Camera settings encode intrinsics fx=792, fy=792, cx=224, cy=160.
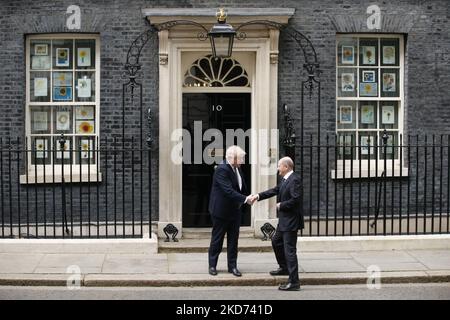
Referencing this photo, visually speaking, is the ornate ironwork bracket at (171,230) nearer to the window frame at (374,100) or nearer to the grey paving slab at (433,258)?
the window frame at (374,100)

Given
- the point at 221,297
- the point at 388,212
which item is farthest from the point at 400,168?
the point at 221,297

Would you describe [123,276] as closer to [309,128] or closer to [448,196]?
[309,128]

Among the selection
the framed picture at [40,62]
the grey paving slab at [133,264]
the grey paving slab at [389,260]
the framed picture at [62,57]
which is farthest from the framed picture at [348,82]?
the framed picture at [40,62]

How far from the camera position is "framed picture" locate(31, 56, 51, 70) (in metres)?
12.9

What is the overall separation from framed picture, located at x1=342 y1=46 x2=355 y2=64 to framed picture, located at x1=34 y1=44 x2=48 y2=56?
4.91 m

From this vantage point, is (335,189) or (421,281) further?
(335,189)

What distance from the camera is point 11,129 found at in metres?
12.6

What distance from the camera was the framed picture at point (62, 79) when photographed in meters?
12.9

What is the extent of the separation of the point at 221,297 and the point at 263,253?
8.48 feet

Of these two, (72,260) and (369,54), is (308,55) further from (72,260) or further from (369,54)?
(72,260)

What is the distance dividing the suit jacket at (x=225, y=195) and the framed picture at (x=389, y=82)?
14.0ft

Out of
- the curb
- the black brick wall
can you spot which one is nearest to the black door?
the black brick wall

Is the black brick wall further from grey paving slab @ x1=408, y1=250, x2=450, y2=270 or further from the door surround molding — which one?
grey paving slab @ x1=408, y1=250, x2=450, y2=270

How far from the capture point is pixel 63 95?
42.5 feet
